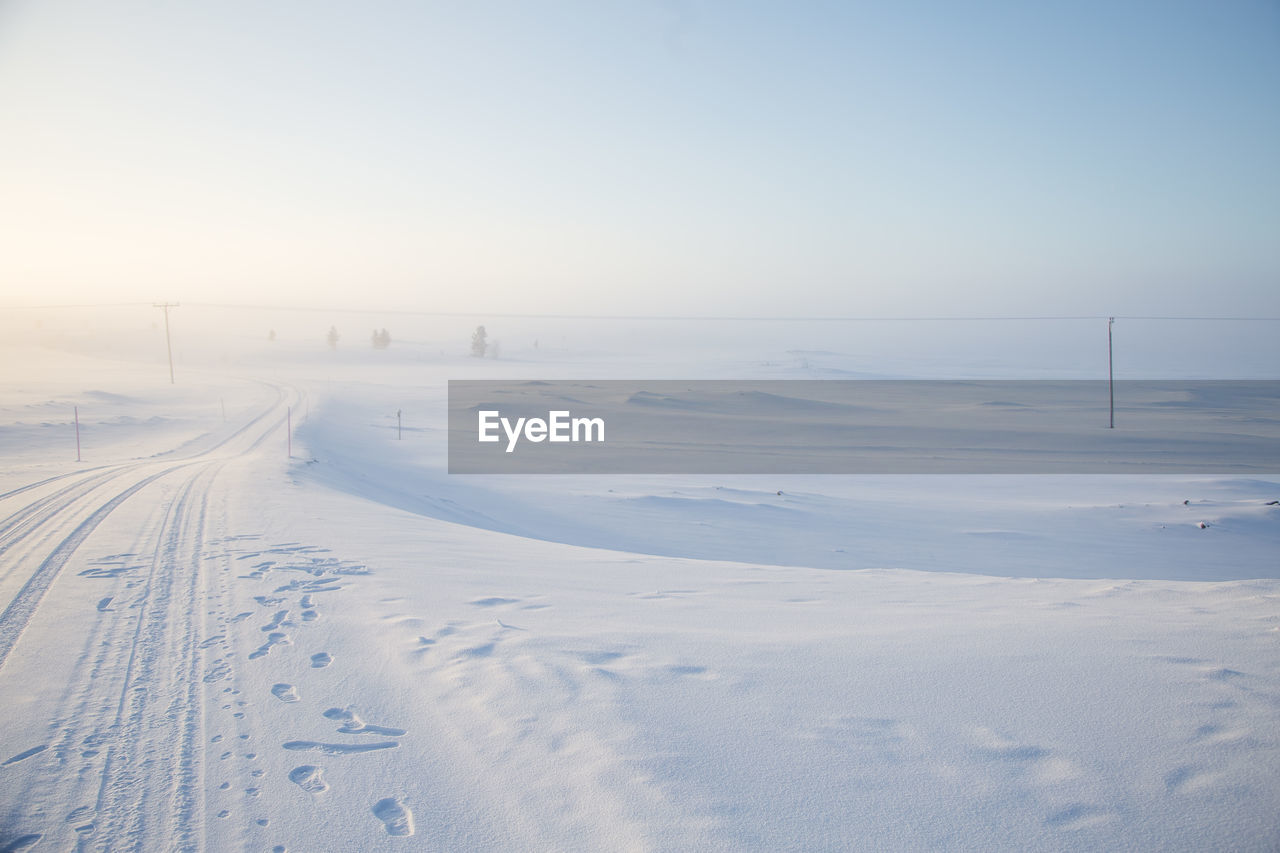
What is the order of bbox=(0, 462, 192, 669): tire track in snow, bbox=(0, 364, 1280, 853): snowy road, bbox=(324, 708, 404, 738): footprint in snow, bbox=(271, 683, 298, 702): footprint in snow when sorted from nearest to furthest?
bbox=(0, 364, 1280, 853): snowy road < bbox=(324, 708, 404, 738): footprint in snow < bbox=(271, 683, 298, 702): footprint in snow < bbox=(0, 462, 192, 669): tire track in snow

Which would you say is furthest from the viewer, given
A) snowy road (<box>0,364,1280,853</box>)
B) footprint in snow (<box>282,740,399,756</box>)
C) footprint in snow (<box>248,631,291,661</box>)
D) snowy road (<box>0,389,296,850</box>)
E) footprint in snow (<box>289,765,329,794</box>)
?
footprint in snow (<box>248,631,291,661</box>)

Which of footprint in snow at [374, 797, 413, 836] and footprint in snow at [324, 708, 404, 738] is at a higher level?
footprint in snow at [324, 708, 404, 738]

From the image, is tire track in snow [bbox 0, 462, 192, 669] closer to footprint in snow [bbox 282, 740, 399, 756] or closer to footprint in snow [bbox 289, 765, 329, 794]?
footprint in snow [bbox 282, 740, 399, 756]

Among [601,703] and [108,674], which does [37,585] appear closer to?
[108,674]

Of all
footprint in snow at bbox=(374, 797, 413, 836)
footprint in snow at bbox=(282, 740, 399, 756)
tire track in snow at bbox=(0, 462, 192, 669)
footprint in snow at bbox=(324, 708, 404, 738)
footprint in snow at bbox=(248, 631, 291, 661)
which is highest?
tire track in snow at bbox=(0, 462, 192, 669)

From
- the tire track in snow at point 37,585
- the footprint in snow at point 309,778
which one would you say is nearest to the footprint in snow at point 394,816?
the footprint in snow at point 309,778

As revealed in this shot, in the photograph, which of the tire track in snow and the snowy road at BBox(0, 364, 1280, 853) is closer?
the snowy road at BBox(0, 364, 1280, 853)

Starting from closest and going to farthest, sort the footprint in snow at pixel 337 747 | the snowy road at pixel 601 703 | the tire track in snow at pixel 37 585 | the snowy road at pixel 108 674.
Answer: the snowy road at pixel 601 703, the snowy road at pixel 108 674, the footprint in snow at pixel 337 747, the tire track in snow at pixel 37 585

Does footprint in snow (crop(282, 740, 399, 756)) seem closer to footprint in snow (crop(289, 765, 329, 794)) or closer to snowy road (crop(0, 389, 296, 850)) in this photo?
footprint in snow (crop(289, 765, 329, 794))

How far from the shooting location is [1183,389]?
66438 millimetres


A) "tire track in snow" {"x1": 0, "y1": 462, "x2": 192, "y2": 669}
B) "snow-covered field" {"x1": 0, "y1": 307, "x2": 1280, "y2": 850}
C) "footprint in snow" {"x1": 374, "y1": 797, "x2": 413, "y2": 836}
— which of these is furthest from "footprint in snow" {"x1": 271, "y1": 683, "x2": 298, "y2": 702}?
"tire track in snow" {"x1": 0, "y1": 462, "x2": 192, "y2": 669}

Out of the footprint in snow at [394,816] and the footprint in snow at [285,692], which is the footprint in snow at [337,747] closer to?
the footprint in snow at [394,816]

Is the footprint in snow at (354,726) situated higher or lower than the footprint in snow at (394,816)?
higher

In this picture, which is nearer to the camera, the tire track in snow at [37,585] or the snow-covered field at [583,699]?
the snow-covered field at [583,699]
